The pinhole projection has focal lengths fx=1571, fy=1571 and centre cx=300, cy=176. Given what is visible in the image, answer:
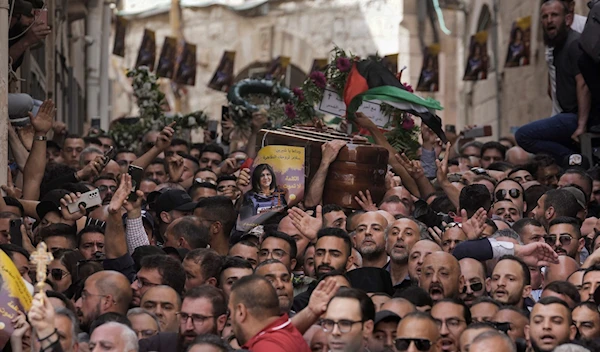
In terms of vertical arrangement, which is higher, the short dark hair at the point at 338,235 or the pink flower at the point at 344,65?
the pink flower at the point at 344,65

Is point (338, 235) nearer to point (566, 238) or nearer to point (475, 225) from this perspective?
point (475, 225)

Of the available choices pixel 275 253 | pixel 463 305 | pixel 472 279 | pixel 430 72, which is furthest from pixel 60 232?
pixel 430 72

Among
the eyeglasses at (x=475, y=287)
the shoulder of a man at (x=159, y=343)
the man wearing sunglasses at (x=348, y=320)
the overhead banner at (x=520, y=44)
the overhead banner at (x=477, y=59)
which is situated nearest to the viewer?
the man wearing sunglasses at (x=348, y=320)

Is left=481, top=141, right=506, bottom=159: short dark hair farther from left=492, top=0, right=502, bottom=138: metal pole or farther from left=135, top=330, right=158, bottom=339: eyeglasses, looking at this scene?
left=492, top=0, right=502, bottom=138: metal pole

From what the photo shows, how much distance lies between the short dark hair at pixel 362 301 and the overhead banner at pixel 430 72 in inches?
840

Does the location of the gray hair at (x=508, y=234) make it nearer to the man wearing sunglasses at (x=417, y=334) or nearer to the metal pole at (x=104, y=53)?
the man wearing sunglasses at (x=417, y=334)

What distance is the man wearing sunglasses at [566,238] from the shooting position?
1339 cm

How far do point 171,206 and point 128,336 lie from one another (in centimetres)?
471

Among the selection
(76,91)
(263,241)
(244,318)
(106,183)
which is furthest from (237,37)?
(244,318)

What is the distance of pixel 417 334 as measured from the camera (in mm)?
10234

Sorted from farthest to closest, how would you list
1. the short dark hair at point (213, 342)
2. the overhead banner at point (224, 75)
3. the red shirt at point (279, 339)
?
1. the overhead banner at point (224, 75)
2. the short dark hair at point (213, 342)
3. the red shirt at point (279, 339)

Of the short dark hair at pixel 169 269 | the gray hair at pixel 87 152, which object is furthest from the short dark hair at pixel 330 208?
the gray hair at pixel 87 152

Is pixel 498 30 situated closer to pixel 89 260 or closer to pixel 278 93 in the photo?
pixel 278 93

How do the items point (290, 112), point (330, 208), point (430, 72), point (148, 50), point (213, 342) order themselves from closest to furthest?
point (213, 342), point (330, 208), point (290, 112), point (430, 72), point (148, 50)
